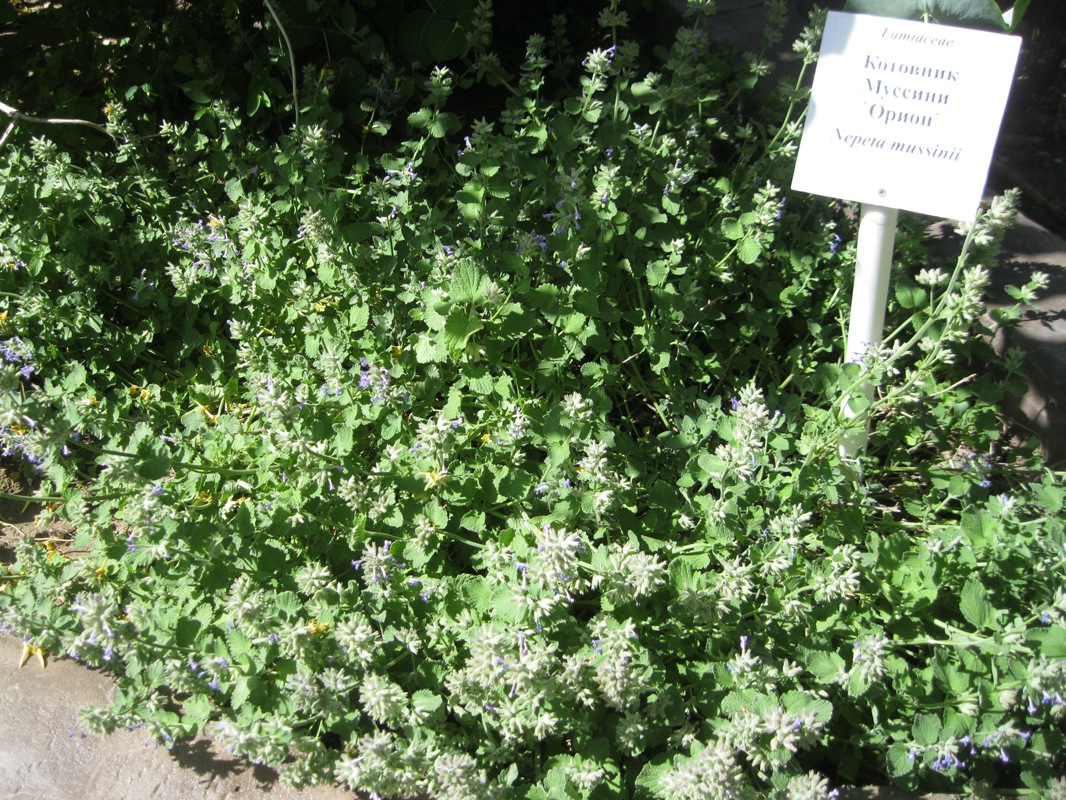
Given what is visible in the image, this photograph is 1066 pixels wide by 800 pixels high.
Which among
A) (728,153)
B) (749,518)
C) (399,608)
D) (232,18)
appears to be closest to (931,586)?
(749,518)

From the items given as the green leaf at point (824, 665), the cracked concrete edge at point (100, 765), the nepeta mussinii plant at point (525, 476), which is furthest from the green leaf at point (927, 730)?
the cracked concrete edge at point (100, 765)

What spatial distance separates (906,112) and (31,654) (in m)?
2.66

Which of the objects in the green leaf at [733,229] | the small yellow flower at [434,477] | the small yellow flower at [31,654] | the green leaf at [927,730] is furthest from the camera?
the green leaf at [733,229]

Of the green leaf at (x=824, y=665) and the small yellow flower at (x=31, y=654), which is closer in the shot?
the green leaf at (x=824, y=665)

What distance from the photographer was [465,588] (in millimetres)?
1985

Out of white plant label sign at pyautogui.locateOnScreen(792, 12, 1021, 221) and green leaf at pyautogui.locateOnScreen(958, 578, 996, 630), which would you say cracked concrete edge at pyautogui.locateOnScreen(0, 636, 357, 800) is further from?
white plant label sign at pyautogui.locateOnScreen(792, 12, 1021, 221)

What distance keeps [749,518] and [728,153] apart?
197 cm

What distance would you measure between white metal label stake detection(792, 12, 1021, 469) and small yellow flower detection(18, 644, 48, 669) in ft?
7.34

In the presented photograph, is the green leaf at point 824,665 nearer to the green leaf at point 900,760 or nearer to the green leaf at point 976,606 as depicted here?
the green leaf at point 900,760

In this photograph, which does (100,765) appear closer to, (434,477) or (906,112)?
(434,477)

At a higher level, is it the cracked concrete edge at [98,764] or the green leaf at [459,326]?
the green leaf at [459,326]

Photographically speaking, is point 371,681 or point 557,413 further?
point 557,413

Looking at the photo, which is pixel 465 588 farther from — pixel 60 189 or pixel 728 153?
pixel 728 153

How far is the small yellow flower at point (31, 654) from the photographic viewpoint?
2369mm
